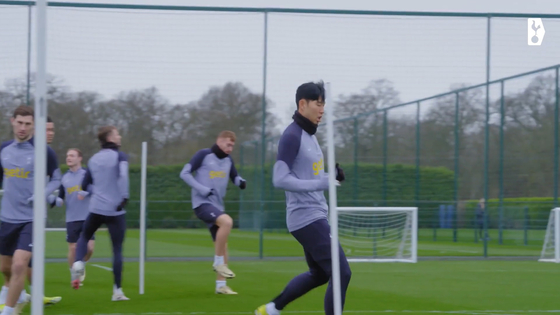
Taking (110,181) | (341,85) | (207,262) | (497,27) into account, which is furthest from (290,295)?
(497,27)

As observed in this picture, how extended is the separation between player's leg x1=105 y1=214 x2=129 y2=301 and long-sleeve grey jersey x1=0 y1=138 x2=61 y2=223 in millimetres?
2063

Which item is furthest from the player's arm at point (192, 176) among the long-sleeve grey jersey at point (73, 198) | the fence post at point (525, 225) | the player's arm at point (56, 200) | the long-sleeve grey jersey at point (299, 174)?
the fence post at point (525, 225)

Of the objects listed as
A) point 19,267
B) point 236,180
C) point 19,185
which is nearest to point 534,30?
point 236,180

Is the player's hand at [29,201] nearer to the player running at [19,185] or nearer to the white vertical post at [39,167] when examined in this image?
the player running at [19,185]

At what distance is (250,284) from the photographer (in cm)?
1090

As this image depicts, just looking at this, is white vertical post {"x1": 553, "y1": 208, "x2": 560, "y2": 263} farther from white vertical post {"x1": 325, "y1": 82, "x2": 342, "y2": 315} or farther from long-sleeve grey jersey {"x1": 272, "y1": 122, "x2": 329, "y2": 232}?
white vertical post {"x1": 325, "y1": 82, "x2": 342, "y2": 315}

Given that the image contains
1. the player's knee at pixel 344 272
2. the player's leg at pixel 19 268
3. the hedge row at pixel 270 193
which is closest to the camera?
the player's knee at pixel 344 272

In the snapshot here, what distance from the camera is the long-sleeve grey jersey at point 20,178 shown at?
22.4 ft

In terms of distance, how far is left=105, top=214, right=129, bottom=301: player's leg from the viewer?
8828 millimetres

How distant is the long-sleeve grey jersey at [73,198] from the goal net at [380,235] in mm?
6350

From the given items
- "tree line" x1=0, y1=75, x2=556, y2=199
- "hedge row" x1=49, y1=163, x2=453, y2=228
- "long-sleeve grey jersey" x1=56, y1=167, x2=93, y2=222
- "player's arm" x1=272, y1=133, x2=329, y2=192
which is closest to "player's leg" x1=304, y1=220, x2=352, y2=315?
"player's arm" x1=272, y1=133, x2=329, y2=192

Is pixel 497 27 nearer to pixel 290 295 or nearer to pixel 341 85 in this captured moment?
pixel 341 85

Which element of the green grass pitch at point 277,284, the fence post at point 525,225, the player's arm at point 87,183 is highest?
the player's arm at point 87,183

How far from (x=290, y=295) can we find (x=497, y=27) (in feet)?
41.0
